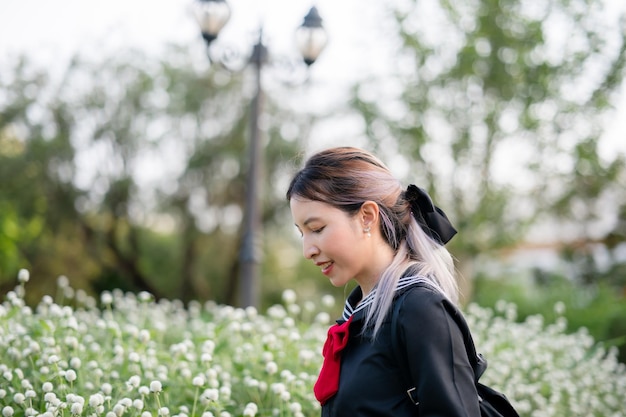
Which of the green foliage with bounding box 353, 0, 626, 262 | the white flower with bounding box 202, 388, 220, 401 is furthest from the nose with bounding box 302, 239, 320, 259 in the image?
the green foliage with bounding box 353, 0, 626, 262

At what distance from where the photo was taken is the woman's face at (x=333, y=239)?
230 cm

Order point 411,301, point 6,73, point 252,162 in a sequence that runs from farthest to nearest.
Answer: point 6,73
point 252,162
point 411,301

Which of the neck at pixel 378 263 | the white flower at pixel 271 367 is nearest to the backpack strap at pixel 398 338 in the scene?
the neck at pixel 378 263

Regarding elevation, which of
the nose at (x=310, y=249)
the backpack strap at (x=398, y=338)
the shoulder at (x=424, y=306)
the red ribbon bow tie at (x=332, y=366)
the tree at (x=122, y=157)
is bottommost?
the tree at (x=122, y=157)

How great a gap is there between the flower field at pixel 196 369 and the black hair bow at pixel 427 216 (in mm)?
1157

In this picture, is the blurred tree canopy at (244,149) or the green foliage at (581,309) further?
the blurred tree canopy at (244,149)

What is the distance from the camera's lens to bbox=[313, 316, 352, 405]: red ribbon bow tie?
228 cm

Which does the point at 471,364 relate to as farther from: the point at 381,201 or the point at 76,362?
the point at 76,362

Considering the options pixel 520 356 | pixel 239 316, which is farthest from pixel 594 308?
pixel 239 316

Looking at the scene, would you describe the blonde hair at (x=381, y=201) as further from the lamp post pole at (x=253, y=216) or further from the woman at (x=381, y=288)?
the lamp post pole at (x=253, y=216)

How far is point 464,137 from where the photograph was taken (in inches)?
602

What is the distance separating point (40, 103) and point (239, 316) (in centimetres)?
1485

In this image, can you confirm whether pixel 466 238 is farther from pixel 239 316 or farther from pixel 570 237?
pixel 239 316

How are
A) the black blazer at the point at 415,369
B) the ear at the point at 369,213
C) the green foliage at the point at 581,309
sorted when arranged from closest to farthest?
the black blazer at the point at 415,369, the ear at the point at 369,213, the green foliage at the point at 581,309
